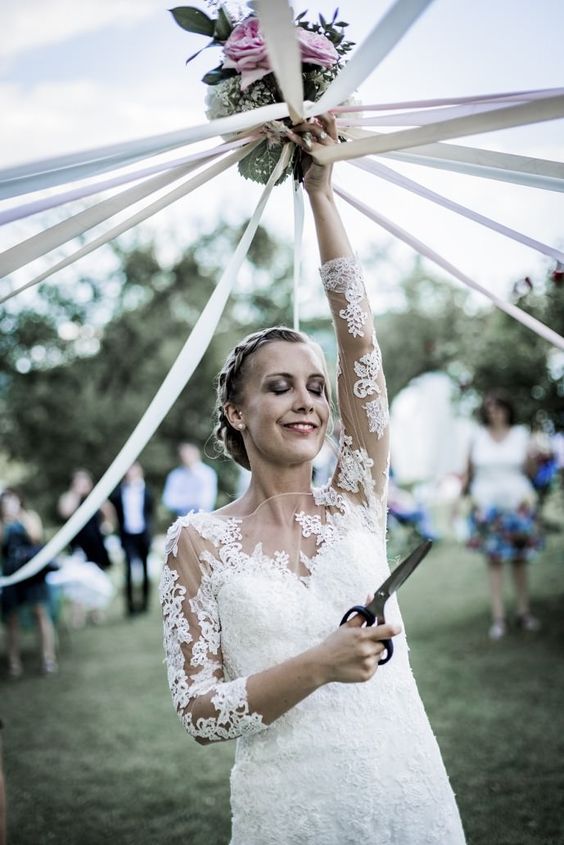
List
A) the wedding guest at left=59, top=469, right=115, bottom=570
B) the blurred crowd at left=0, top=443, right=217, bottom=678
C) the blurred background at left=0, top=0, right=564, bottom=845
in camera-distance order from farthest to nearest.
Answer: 1. the wedding guest at left=59, top=469, right=115, bottom=570
2. the blurred crowd at left=0, top=443, right=217, bottom=678
3. the blurred background at left=0, top=0, right=564, bottom=845

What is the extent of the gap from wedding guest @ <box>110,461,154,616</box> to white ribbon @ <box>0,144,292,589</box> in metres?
7.75

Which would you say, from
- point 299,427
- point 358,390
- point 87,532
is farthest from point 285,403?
point 87,532

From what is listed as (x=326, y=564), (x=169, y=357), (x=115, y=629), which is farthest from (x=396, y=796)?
(x=169, y=357)

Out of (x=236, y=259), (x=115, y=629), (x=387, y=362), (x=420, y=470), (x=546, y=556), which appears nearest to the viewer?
(x=236, y=259)

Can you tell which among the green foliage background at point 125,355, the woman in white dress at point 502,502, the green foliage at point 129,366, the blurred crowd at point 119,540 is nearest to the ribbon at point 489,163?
the woman in white dress at point 502,502

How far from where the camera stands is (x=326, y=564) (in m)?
2.04

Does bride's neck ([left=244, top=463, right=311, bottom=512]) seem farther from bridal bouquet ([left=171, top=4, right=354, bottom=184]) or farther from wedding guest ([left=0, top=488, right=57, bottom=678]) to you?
wedding guest ([left=0, top=488, right=57, bottom=678])

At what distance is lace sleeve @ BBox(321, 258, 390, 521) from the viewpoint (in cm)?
209

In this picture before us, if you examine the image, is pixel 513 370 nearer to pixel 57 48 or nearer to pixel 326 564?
pixel 57 48

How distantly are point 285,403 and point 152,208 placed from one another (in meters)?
0.66

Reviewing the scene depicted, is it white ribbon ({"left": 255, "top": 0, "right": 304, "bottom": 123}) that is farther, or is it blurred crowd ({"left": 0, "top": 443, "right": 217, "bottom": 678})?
blurred crowd ({"left": 0, "top": 443, "right": 217, "bottom": 678})

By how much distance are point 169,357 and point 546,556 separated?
11.2 m

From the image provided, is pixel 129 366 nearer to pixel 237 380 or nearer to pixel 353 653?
pixel 237 380

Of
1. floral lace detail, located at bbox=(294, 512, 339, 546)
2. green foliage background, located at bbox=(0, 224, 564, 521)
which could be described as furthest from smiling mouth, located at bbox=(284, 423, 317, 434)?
green foliage background, located at bbox=(0, 224, 564, 521)
